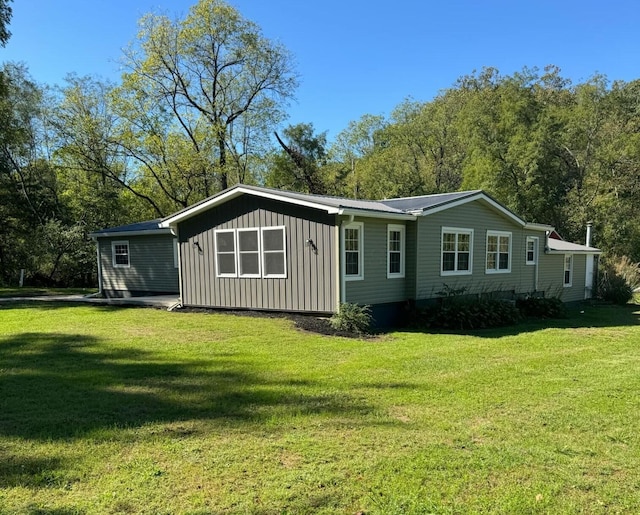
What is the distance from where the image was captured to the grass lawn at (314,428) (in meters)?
3.15

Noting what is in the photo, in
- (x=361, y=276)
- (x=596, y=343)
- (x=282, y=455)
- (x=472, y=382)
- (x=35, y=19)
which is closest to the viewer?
(x=282, y=455)

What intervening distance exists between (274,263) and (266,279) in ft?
1.64

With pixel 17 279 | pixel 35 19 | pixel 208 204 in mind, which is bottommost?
pixel 17 279

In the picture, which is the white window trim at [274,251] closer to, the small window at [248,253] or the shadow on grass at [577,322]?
the small window at [248,253]

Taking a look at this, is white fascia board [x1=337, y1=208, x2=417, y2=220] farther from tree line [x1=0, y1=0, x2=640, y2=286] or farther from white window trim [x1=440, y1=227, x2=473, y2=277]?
tree line [x1=0, y1=0, x2=640, y2=286]

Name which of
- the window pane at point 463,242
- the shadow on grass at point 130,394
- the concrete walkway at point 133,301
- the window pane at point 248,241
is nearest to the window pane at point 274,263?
the window pane at point 248,241

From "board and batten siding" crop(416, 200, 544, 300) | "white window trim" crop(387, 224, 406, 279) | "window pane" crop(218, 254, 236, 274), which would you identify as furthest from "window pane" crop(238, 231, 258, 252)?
"board and batten siding" crop(416, 200, 544, 300)

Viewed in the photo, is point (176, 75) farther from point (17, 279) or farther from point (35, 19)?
point (17, 279)

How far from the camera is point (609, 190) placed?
2945 cm

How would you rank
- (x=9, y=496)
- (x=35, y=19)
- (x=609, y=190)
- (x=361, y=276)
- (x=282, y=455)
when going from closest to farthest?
(x=9, y=496), (x=282, y=455), (x=361, y=276), (x=35, y=19), (x=609, y=190)

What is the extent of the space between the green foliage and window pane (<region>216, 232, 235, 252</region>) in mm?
17003

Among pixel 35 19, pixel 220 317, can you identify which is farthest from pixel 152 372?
pixel 35 19

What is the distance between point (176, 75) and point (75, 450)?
86.5 ft

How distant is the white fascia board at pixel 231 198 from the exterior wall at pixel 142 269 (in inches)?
128
